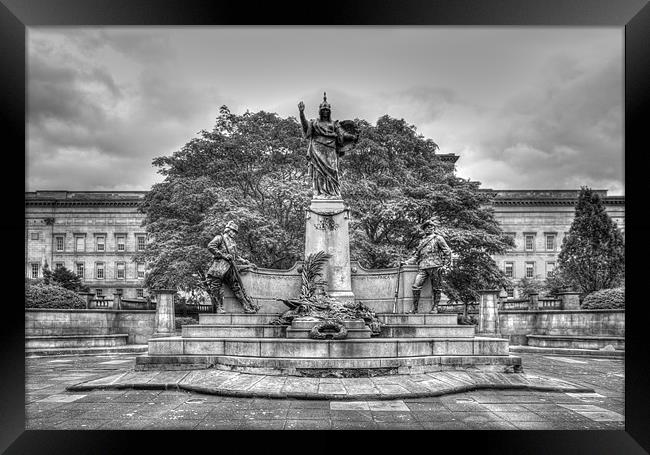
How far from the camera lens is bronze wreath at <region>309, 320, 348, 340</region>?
39.0 feet

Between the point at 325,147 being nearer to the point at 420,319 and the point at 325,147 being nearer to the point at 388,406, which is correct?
the point at 420,319

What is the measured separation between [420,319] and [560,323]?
44.1 ft

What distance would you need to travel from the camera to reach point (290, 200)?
2653cm

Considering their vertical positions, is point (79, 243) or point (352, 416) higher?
point (79, 243)

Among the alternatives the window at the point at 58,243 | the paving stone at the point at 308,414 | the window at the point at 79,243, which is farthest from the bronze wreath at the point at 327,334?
the window at the point at 58,243

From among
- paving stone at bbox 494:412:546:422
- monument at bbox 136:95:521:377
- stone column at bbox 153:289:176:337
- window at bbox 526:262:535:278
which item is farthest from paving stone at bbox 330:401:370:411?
window at bbox 526:262:535:278

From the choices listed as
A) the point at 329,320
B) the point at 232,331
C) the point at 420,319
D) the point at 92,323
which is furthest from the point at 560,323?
the point at 92,323

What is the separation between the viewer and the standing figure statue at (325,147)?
1620 centimetres

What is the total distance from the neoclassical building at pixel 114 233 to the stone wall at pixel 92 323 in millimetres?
50400

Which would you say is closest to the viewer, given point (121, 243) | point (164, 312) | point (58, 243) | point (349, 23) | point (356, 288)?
point (349, 23)

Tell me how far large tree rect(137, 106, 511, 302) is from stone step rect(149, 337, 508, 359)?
1343cm

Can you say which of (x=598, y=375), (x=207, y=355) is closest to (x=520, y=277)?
(x=598, y=375)
